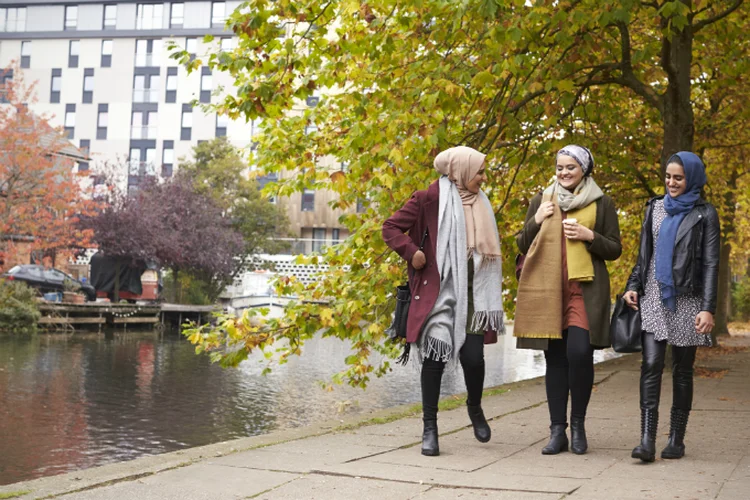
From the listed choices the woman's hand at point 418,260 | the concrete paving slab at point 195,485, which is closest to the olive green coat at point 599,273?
the woman's hand at point 418,260

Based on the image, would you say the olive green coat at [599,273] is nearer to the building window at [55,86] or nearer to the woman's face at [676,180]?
the woman's face at [676,180]

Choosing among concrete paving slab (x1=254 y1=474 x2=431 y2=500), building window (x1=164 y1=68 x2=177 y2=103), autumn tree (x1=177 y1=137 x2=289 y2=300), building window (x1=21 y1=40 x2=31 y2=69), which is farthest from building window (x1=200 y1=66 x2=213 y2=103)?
concrete paving slab (x1=254 y1=474 x2=431 y2=500)

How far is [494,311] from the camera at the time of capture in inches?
246

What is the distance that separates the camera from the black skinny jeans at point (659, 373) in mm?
5961

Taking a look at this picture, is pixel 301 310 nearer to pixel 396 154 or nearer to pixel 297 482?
pixel 396 154

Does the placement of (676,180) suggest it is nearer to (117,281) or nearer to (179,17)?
(117,281)

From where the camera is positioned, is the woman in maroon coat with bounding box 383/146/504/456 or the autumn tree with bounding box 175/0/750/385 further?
the autumn tree with bounding box 175/0/750/385

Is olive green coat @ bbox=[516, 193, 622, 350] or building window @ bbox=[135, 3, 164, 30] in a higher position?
building window @ bbox=[135, 3, 164, 30]

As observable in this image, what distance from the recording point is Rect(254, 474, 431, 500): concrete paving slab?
4.93 meters

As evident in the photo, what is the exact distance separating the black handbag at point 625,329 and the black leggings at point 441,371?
812 millimetres

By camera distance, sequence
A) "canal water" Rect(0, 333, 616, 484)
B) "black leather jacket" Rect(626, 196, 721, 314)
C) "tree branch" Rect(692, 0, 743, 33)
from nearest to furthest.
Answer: "black leather jacket" Rect(626, 196, 721, 314) < "canal water" Rect(0, 333, 616, 484) < "tree branch" Rect(692, 0, 743, 33)

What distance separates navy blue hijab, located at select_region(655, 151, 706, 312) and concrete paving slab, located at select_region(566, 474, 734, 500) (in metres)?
1.19

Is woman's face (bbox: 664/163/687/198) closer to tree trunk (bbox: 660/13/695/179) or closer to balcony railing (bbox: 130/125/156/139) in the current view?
tree trunk (bbox: 660/13/695/179)

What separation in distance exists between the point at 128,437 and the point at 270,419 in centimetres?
236
